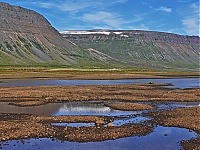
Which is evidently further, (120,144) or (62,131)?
(62,131)

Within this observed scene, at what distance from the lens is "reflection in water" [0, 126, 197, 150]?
25516 millimetres

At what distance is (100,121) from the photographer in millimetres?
35062

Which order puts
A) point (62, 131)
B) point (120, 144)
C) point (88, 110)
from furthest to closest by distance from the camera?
1. point (88, 110)
2. point (62, 131)
3. point (120, 144)

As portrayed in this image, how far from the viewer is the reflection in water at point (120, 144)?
2552 centimetres

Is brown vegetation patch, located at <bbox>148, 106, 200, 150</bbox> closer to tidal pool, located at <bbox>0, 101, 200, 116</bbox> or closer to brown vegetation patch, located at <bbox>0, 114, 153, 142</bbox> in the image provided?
brown vegetation patch, located at <bbox>0, 114, 153, 142</bbox>

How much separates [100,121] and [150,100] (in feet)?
79.2

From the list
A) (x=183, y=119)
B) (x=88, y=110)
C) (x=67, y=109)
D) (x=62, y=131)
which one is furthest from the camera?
(x=67, y=109)

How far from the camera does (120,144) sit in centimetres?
2664

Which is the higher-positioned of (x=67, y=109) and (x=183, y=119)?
(x=183, y=119)

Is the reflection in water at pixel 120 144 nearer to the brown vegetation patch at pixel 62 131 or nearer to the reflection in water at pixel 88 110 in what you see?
the brown vegetation patch at pixel 62 131

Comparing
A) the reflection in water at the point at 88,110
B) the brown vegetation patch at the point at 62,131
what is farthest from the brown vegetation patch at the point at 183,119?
the reflection in water at the point at 88,110

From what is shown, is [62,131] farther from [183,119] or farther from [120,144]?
[183,119]

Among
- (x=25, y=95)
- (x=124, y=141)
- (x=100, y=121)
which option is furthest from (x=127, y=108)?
(x=25, y=95)

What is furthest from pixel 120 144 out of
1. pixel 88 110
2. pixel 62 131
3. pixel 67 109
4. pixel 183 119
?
pixel 67 109
